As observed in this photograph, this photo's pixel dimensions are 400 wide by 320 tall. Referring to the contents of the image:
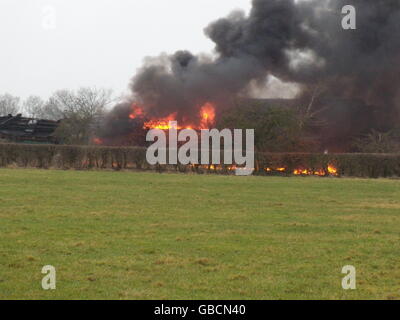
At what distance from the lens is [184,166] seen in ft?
89.2

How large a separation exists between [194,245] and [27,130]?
3947 centimetres

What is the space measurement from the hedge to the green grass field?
458 inches

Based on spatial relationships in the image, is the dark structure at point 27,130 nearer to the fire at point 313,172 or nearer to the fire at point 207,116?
the fire at point 207,116

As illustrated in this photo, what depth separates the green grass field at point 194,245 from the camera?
5.92m

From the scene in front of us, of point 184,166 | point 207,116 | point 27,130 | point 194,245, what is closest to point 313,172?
point 184,166

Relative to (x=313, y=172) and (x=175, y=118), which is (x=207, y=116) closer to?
(x=175, y=118)

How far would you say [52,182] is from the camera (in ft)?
60.2

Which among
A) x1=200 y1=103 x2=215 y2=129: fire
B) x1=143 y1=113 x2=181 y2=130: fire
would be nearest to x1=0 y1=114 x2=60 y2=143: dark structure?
x1=143 y1=113 x2=181 y2=130: fire

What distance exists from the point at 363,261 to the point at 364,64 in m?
30.6

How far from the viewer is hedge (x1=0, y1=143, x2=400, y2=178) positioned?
86.0 ft

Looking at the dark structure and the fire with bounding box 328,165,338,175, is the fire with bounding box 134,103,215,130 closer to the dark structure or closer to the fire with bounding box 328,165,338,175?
the fire with bounding box 328,165,338,175
